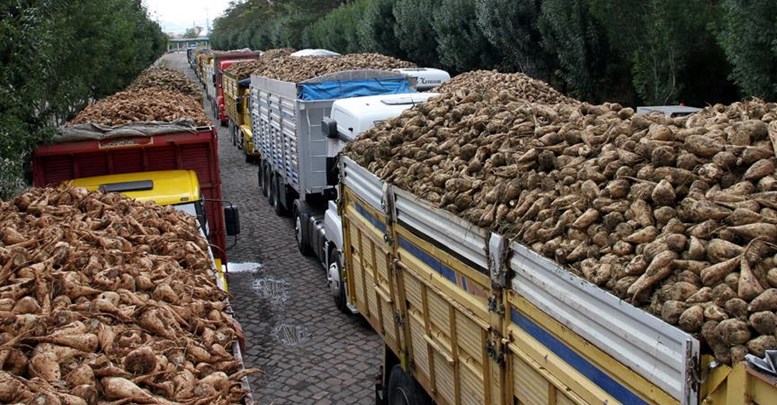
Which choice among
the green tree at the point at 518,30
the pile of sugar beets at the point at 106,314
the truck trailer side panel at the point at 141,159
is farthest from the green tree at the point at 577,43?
the pile of sugar beets at the point at 106,314

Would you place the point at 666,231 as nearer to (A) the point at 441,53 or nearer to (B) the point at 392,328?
(B) the point at 392,328

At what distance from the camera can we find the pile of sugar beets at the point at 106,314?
3875 millimetres

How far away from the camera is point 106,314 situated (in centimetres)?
461

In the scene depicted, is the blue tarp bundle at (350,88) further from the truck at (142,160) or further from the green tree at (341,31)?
the green tree at (341,31)

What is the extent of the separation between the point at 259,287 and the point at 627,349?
979cm

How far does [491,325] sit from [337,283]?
257 inches

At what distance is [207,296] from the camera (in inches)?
228

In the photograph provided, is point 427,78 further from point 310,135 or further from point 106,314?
point 106,314

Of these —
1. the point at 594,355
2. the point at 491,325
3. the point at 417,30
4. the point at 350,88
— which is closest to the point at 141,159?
the point at 350,88

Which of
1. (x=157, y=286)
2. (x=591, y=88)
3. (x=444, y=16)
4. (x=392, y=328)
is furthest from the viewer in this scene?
(x=444, y=16)

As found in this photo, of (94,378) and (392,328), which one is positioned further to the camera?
(392,328)

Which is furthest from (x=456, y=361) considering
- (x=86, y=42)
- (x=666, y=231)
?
(x=86, y=42)

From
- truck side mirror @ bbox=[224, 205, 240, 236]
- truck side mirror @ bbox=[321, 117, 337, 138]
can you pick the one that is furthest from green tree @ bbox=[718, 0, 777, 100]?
truck side mirror @ bbox=[224, 205, 240, 236]

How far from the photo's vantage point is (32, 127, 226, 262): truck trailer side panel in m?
10.8
